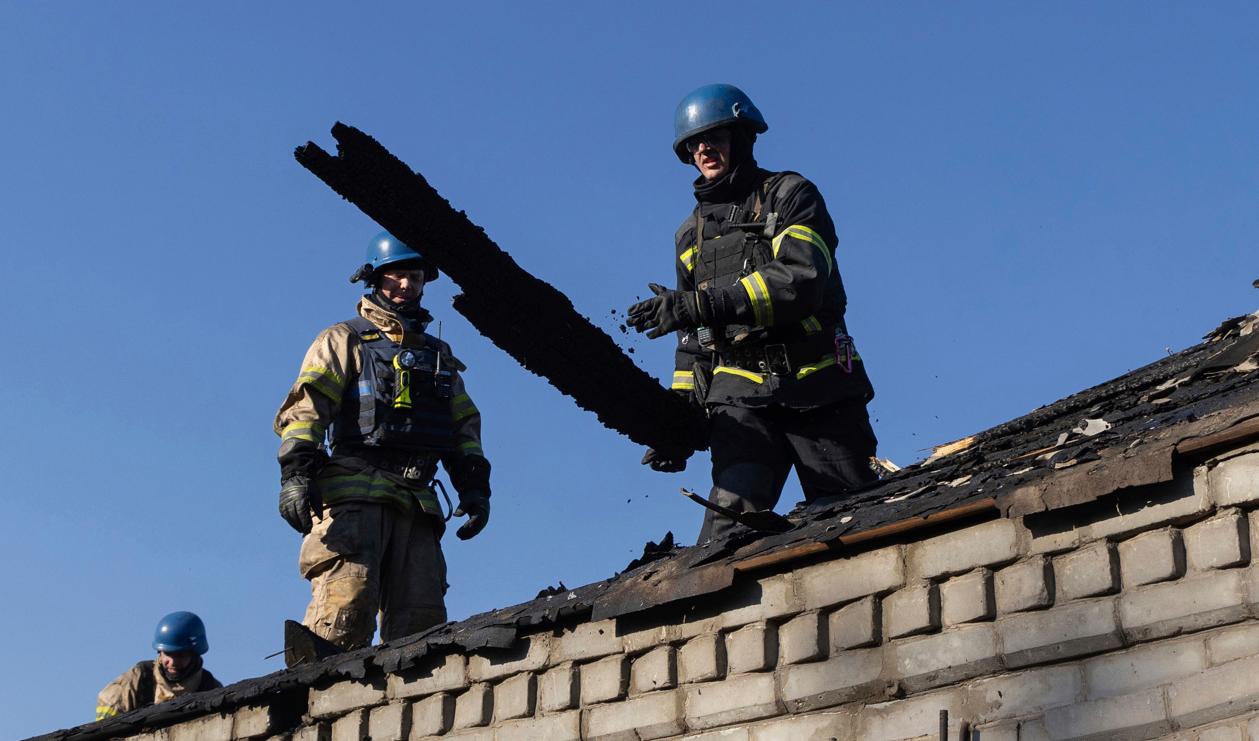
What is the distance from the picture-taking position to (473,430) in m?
10.0

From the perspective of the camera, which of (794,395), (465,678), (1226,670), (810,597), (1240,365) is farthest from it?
(794,395)

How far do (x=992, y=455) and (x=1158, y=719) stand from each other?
205cm

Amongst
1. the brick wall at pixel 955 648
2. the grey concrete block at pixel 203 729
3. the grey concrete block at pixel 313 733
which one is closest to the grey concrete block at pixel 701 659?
the brick wall at pixel 955 648

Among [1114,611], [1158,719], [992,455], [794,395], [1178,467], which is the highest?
[794,395]

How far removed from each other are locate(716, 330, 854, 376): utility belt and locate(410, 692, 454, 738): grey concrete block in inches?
88.9

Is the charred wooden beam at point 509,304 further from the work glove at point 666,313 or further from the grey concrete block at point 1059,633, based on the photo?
the grey concrete block at point 1059,633

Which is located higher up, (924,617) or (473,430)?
(473,430)

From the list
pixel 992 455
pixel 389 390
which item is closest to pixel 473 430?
pixel 389 390

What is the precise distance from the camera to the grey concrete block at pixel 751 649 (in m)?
6.29

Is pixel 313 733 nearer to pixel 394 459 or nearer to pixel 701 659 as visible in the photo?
pixel 394 459

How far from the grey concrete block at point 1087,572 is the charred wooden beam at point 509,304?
12.5ft

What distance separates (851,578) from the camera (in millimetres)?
6156

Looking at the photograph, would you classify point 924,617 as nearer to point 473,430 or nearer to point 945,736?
point 945,736

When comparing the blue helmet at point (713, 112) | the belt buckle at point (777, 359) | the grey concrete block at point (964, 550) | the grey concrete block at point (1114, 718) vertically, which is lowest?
the grey concrete block at point (1114, 718)
